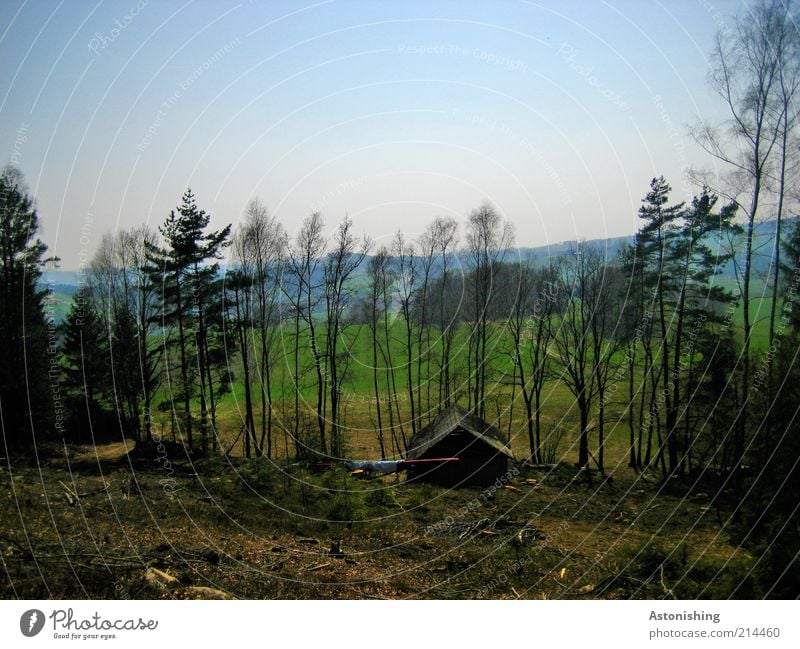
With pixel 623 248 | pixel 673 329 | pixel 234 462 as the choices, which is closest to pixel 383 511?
pixel 234 462

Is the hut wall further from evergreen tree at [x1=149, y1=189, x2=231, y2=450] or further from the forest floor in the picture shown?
evergreen tree at [x1=149, y1=189, x2=231, y2=450]

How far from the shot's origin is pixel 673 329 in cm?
2094

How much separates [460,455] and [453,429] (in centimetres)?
107

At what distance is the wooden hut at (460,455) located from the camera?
21.8m

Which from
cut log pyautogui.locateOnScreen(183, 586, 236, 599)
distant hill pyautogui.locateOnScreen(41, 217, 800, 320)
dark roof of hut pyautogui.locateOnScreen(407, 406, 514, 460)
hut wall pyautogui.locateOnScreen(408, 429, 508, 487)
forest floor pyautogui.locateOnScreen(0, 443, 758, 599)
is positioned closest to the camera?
cut log pyautogui.locateOnScreen(183, 586, 236, 599)

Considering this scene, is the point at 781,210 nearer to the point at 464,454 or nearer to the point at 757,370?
the point at 757,370

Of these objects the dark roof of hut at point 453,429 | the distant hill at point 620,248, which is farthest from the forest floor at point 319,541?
the distant hill at point 620,248

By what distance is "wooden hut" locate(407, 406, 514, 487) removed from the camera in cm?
2180

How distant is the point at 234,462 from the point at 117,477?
467 cm

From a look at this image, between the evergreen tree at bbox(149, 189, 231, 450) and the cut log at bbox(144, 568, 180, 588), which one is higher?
the evergreen tree at bbox(149, 189, 231, 450)

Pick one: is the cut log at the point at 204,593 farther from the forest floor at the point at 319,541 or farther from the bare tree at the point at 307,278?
the bare tree at the point at 307,278

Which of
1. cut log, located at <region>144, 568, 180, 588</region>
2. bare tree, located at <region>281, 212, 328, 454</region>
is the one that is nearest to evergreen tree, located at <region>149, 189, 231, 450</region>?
bare tree, located at <region>281, 212, 328, 454</region>

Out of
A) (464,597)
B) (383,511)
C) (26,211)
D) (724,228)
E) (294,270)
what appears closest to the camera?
(464,597)

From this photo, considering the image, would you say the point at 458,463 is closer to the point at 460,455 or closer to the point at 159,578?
the point at 460,455
